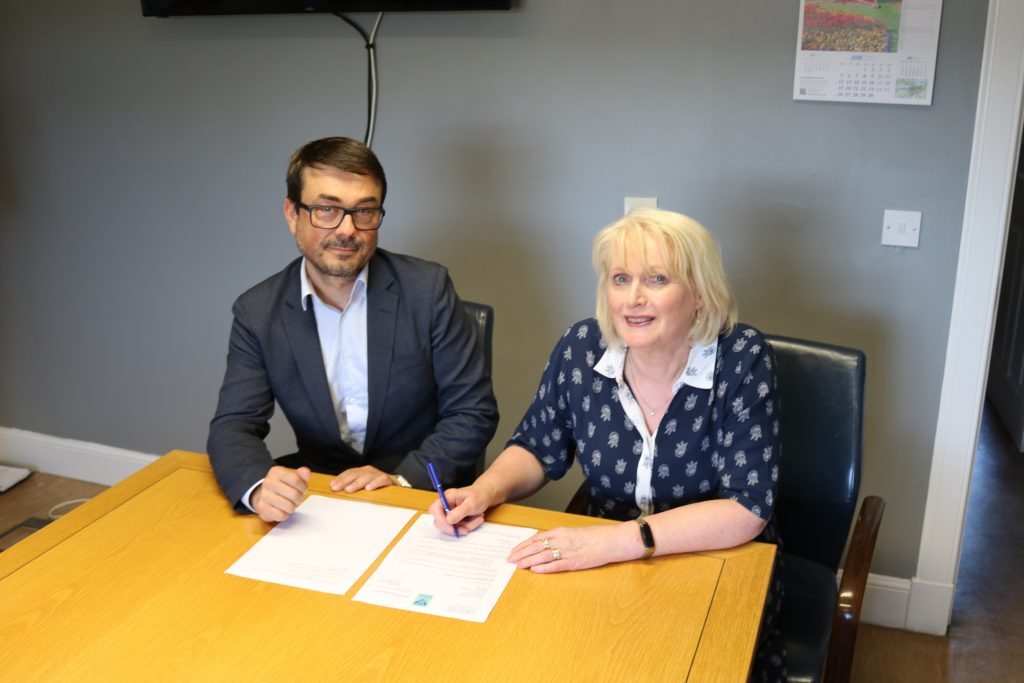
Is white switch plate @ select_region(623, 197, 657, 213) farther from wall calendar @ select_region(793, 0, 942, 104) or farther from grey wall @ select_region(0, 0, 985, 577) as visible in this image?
wall calendar @ select_region(793, 0, 942, 104)

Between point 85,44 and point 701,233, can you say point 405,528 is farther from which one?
point 85,44

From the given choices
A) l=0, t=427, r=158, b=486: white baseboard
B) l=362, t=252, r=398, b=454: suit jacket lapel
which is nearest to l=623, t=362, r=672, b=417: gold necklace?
l=362, t=252, r=398, b=454: suit jacket lapel

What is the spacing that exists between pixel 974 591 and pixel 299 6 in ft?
8.38

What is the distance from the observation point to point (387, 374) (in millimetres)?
2125

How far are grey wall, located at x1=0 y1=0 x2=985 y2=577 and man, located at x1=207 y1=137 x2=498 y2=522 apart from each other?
616 mm

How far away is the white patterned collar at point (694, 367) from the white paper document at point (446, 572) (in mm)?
363

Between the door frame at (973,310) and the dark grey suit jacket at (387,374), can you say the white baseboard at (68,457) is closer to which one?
the dark grey suit jacket at (387,374)

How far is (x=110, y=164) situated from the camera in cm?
314

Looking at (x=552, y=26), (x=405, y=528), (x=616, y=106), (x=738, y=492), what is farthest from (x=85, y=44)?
(x=738, y=492)

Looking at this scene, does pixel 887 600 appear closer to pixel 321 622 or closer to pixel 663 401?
pixel 663 401

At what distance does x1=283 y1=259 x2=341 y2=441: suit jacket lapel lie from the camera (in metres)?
2.09

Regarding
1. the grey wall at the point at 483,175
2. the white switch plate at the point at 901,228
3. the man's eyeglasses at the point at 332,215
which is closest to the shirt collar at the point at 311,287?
the man's eyeglasses at the point at 332,215

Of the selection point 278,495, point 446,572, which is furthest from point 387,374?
point 446,572

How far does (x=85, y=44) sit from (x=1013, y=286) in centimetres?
361
